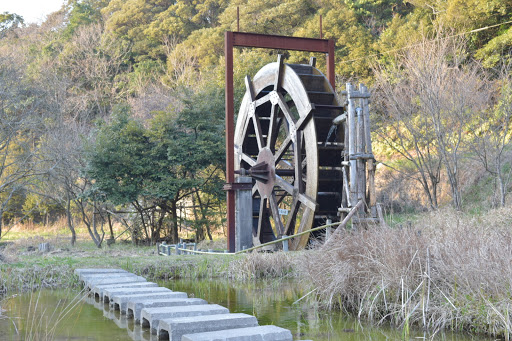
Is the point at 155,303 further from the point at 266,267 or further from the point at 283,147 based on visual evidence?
the point at 283,147

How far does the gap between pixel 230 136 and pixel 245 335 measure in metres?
7.10

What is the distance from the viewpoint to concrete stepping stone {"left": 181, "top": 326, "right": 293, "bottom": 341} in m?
3.73

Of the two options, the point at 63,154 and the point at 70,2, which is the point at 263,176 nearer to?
the point at 63,154

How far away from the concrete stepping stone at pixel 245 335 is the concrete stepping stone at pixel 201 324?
20 cm

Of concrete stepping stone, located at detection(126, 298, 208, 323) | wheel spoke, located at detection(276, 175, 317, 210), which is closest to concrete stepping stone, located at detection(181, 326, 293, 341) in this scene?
concrete stepping stone, located at detection(126, 298, 208, 323)

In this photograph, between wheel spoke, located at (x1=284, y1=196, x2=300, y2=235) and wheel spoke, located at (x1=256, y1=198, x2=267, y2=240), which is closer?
wheel spoke, located at (x1=284, y1=196, x2=300, y2=235)

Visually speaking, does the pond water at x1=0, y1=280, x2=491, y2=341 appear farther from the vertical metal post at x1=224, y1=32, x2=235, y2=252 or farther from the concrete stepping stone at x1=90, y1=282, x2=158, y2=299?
the vertical metal post at x1=224, y1=32, x2=235, y2=252

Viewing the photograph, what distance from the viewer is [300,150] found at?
35.7ft

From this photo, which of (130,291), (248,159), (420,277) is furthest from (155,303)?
(248,159)

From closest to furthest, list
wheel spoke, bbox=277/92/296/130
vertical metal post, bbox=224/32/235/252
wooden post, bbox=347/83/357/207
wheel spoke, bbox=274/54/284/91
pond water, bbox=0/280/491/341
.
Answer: pond water, bbox=0/280/491/341 < wooden post, bbox=347/83/357/207 < vertical metal post, bbox=224/32/235/252 < wheel spoke, bbox=277/92/296/130 < wheel spoke, bbox=274/54/284/91

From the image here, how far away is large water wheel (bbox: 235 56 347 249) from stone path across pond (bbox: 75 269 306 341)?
4677 millimetres

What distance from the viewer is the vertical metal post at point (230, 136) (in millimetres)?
10672

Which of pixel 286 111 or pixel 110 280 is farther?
pixel 286 111

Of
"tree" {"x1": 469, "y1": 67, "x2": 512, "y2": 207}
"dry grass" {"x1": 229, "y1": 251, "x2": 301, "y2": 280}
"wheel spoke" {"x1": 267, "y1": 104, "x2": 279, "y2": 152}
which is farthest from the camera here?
"tree" {"x1": 469, "y1": 67, "x2": 512, "y2": 207}
